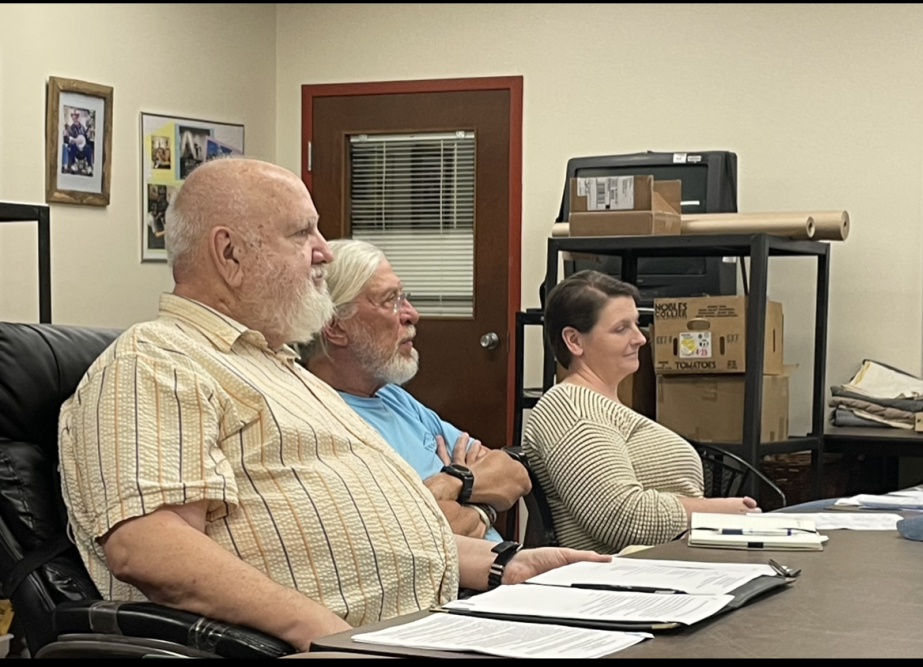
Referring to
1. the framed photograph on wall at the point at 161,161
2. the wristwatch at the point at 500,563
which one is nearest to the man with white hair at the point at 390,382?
the wristwatch at the point at 500,563

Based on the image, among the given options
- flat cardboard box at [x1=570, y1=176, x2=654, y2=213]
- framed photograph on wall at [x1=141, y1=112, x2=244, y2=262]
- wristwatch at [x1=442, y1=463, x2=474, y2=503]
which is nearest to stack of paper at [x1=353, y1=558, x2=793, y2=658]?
wristwatch at [x1=442, y1=463, x2=474, y2=503]

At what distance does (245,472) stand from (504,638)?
2.38 ft

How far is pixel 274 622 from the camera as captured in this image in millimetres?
1646

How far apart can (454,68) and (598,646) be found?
4.57m

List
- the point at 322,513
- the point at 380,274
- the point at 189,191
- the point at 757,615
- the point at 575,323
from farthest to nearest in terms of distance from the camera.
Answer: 1. the point at 575,323
2. the point at 380,274
3. the point at 189,191
4. the point at 322,513
5. the point at 757,615

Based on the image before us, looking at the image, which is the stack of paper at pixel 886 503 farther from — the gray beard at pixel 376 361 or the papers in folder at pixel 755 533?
the gray beard at pixel 376 361

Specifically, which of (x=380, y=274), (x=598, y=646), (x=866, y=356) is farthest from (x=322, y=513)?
(x=866, y=356)

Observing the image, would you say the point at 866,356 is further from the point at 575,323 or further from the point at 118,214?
the point at 118,214

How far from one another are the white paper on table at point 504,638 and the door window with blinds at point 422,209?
421cm

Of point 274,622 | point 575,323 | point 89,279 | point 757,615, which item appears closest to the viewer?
point 757,615

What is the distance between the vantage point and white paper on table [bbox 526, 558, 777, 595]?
150 cm

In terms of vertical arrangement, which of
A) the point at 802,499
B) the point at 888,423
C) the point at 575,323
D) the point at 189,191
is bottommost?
the point at 802,499

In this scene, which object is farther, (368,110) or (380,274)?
(368,110)

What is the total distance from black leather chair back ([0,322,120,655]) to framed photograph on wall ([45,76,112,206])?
277 cm
